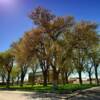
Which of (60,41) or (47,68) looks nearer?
(60,41)

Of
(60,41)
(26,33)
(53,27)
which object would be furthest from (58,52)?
(26,33)

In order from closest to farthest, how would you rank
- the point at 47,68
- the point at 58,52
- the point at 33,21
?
the point at 58,52
the point at 33,21
the point at 47,68

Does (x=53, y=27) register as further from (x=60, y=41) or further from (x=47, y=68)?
(x=47, y=68)

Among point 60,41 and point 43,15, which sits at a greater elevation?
point 43,15

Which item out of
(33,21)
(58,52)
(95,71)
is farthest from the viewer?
(95,71)

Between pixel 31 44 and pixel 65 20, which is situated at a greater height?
pixel 65 20

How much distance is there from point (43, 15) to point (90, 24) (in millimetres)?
7770

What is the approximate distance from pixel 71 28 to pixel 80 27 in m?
1.66

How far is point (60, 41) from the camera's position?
36469 millimetres

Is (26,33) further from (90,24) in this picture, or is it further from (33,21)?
(90,24)

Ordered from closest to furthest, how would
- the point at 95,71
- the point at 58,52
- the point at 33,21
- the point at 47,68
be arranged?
the point at 58,52
the point at 33,21
the point at 47,68
the point at 95,71

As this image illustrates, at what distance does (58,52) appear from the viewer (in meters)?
36.1

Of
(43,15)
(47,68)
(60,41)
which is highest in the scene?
(43,15)

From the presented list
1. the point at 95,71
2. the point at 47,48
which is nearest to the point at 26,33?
the point at 47,48
